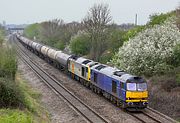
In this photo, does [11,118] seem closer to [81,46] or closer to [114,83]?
[114,83]

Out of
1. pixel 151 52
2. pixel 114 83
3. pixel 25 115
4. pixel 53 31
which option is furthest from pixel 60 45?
pixel 25 115

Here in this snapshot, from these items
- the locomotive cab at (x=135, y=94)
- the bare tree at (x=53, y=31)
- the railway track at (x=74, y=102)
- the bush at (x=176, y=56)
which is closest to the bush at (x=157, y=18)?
the bush at (x=176, y=56)

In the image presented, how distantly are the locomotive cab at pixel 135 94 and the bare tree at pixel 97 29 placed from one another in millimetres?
32592

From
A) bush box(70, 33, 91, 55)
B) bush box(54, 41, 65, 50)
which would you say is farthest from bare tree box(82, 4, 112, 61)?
bush box(54, 41, 65, 50)

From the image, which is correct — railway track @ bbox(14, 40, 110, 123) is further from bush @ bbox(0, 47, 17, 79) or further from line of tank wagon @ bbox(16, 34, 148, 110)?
bush @ bbox(0, 47, 17, 79)

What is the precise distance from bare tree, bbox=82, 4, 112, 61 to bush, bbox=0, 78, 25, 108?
36.1 meters

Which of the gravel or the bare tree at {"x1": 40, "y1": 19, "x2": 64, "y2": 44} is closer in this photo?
the gravel

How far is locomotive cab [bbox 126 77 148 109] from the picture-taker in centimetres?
2722

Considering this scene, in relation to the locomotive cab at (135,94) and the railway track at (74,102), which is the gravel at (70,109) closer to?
the railway track at (74,102)

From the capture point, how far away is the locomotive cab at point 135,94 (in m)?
27.2

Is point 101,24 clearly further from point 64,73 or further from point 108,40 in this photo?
point 64,73

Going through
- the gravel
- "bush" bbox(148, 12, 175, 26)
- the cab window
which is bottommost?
the gravel

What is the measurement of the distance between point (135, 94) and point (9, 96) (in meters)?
8.46

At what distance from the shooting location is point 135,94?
27.3 metres
